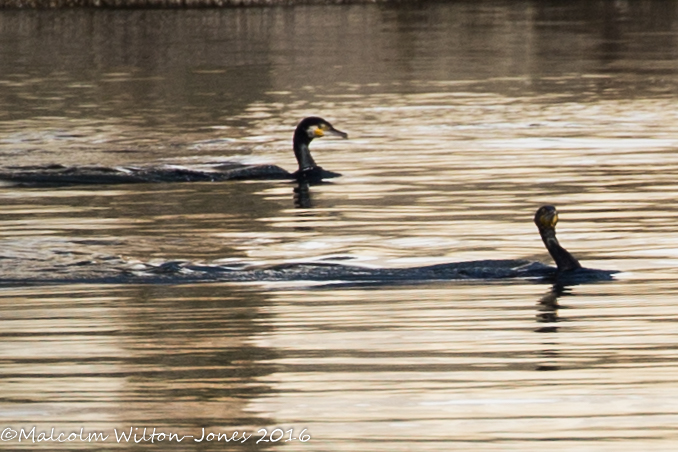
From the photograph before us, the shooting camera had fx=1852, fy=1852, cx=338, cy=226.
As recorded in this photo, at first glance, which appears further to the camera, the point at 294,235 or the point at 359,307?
the point at 294,235

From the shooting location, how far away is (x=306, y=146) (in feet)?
67.7

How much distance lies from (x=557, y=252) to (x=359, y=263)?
158cm

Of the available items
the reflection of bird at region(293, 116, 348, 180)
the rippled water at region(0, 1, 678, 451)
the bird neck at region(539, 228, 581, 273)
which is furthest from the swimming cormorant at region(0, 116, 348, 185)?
the bird neck at region(539, 228, 581, 273)

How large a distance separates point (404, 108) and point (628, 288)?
17737 mm

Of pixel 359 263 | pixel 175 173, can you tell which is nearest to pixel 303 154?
pixel 175 173

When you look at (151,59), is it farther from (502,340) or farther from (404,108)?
(502,340)

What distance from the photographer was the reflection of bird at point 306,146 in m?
20.4

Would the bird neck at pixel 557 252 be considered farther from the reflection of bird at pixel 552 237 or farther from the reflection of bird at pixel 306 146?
the reflection of bird at pixel 306 146

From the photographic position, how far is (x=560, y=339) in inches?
421

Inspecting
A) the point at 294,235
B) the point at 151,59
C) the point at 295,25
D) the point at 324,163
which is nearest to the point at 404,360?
the point at 294,235

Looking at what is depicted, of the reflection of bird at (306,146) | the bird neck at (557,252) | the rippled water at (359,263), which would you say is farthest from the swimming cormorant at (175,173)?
the bird neck at (557,252)

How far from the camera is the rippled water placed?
891cm

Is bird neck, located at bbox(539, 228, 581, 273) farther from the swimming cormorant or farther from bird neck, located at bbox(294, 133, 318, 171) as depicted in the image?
bird neck, located at bbox(294, 133, 318, 171)

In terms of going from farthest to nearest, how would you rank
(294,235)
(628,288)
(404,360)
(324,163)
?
(324,163), (294,235), (628,288), (404,360)
